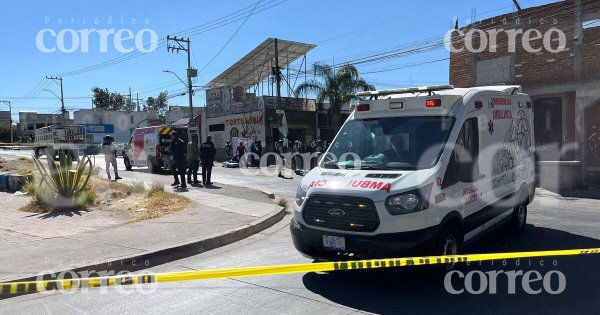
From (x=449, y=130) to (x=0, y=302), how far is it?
535 cm

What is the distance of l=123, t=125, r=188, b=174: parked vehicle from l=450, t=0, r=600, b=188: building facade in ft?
44.7

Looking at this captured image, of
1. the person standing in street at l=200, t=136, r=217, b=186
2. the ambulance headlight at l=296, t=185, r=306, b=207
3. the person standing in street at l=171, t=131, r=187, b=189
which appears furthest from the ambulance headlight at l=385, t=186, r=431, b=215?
the person standing in street at l=200, t=136, r=217, b=186

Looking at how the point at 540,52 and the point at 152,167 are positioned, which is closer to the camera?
the point at 540,52

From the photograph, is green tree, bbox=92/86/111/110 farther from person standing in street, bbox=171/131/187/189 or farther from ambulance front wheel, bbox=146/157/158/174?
person standing in street, bbox=171/131/187/189

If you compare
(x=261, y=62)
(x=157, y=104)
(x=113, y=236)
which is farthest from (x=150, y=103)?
(x=113, y=236)

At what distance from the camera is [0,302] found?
5195 millimetres

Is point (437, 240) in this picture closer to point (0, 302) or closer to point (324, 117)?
point (0, 302)

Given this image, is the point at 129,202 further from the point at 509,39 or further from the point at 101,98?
the point at 101,98

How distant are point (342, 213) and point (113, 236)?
14.8 feet

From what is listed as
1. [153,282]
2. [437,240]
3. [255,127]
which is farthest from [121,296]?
[255,127]

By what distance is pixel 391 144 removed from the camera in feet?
19.5

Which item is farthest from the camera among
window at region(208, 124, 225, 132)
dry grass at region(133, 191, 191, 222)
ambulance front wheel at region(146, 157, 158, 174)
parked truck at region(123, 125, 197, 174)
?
window at region(208, 124, 225, 132)

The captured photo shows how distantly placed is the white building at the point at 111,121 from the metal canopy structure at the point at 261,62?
3377 centimetres

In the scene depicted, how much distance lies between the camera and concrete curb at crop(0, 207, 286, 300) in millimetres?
6227
